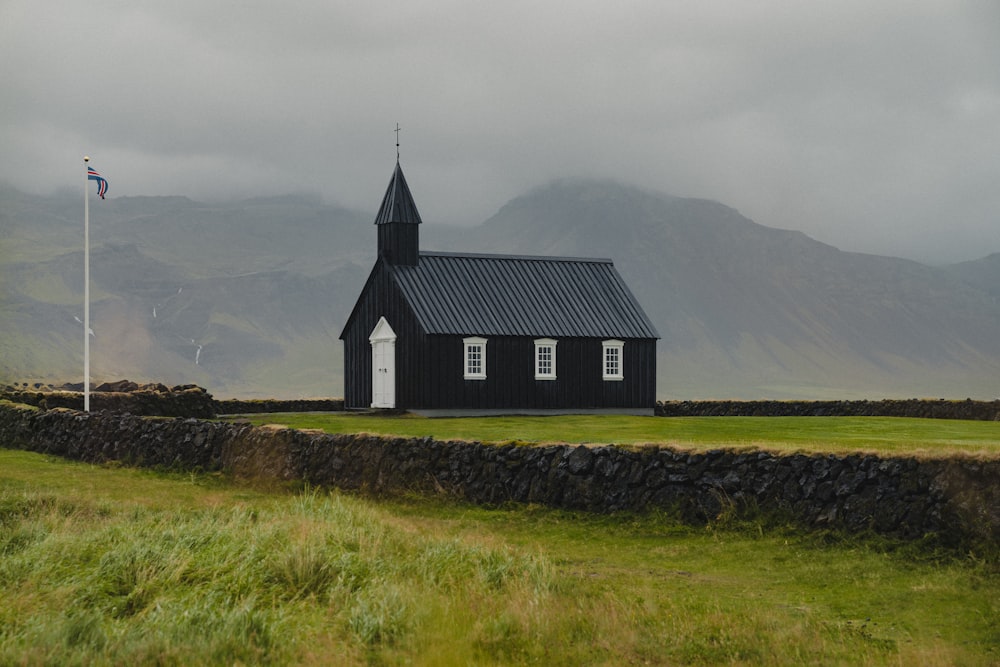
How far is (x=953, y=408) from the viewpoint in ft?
158

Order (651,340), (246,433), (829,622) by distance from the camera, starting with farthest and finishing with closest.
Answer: (651,340) → (246,433) → (829,622)

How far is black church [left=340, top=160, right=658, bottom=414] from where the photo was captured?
44.3 metres

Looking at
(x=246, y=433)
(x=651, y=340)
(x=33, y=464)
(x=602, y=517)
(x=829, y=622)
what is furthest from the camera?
(x=651, y=340)

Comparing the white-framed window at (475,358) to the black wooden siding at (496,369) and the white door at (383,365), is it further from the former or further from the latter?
the white door at (383,365)

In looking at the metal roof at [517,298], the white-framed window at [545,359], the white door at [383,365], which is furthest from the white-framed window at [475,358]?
the white door at [383,365]

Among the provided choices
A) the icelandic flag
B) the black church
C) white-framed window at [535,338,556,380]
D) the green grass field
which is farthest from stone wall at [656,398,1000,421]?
the icelandic flag

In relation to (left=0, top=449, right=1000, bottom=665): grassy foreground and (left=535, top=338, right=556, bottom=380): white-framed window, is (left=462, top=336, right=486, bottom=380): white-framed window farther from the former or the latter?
(left=0, top=449, right=1000, bottom=665): grassy foreground

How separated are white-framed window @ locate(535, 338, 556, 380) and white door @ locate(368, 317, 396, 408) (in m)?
5.41

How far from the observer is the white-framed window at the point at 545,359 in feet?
149

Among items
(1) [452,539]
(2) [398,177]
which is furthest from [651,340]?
(1) [452,539]

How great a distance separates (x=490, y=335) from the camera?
4466 cm

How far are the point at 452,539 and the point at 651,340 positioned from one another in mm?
31874

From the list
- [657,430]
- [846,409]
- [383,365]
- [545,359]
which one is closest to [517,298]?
[545,359]

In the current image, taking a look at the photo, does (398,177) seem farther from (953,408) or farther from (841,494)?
(841,494)
